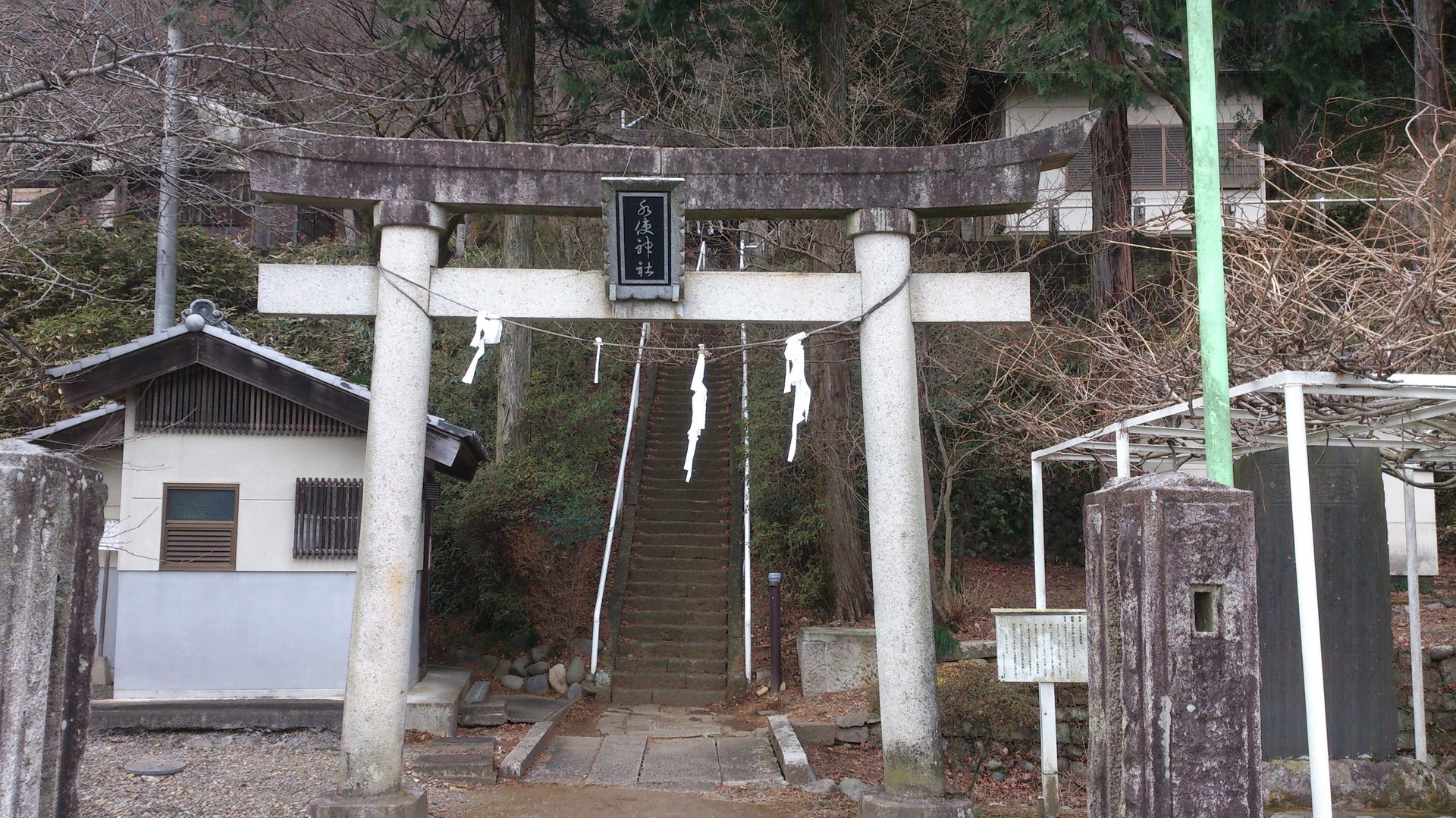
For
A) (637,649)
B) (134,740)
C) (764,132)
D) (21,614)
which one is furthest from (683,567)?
(21,614)

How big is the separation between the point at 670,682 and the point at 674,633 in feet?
3.20

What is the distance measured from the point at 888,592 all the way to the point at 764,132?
7945mm

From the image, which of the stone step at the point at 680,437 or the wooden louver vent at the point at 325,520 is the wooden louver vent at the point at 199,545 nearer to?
the wooden louver vent at the point at 325,520

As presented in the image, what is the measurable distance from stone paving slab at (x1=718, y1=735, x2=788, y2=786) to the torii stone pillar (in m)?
1.91

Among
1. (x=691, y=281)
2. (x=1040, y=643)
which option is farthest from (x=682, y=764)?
(x=691, y=281)

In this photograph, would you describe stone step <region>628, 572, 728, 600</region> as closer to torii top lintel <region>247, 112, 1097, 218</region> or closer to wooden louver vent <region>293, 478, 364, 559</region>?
wooden louver vent <region>293, 478, 364, 559</region>

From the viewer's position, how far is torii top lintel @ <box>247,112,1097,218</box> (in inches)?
320

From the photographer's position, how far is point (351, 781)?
24.8 ft

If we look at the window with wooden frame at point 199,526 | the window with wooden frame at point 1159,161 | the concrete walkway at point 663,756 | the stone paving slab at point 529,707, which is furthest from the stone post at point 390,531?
the window with wooden frame at point 1159,161

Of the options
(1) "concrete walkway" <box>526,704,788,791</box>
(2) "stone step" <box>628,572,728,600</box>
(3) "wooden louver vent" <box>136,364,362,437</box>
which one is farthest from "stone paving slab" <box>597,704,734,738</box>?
(3) "wooden louver vent" <box>136,364,362,437</box>

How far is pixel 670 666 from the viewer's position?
552 inches

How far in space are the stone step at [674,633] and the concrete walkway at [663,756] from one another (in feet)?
6.00

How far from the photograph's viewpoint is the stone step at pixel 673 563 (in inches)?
628

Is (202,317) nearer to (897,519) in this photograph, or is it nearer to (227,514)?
(227,514)
